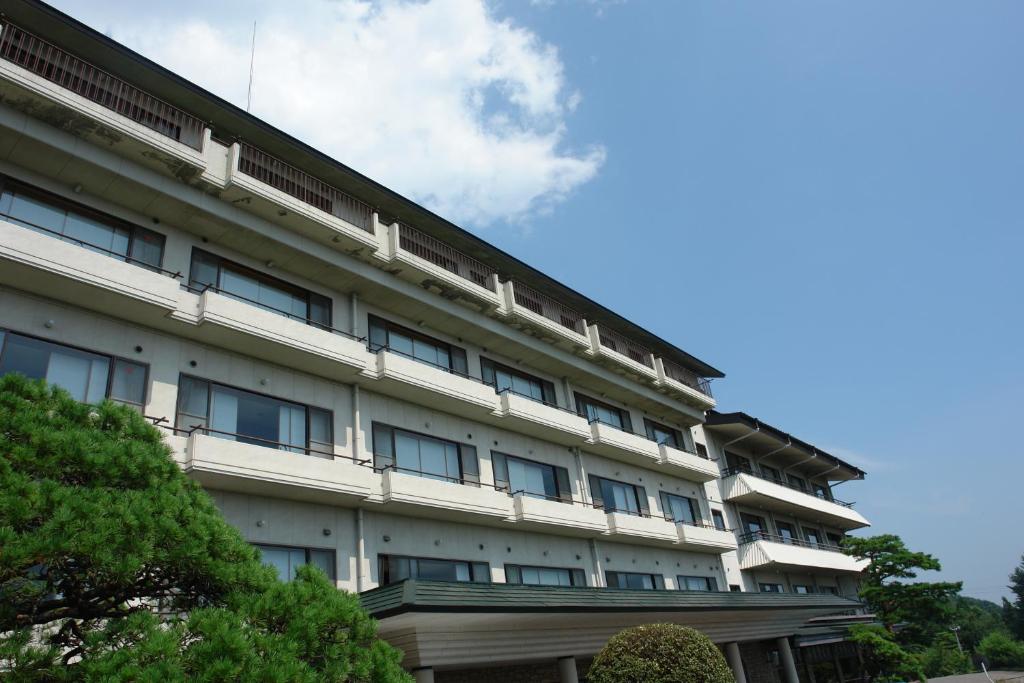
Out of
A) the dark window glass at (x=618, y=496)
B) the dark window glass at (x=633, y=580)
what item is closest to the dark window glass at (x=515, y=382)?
the dark window glass at (x=618, y=496)

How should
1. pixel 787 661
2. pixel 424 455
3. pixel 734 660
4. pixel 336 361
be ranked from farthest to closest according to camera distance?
1. pixel 787 661
2. pixel 734 660
3. pixel 424 455
4. pixel 336 361

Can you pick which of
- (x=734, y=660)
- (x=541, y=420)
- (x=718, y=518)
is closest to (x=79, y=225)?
(x=541, y=420)

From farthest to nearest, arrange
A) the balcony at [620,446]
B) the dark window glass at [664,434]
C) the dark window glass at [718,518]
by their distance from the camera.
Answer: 1. the dark window glass at [718,518]
2. the dark window glass at [664,434]
3. the balcony at [620,446]

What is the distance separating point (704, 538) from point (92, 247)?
994 inches

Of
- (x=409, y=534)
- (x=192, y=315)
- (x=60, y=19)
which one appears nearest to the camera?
(x=60, y=19)

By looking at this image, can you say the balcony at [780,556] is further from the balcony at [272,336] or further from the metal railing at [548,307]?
the balcony at [272,336]

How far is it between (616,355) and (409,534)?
526 inches

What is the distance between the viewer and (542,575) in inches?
910

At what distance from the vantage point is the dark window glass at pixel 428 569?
60.4ft

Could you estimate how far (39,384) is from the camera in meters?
8.90

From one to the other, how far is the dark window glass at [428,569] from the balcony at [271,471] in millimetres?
2137

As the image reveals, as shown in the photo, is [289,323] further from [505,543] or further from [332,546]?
[505,543]

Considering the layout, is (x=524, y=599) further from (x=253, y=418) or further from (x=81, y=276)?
(x=81, y=276)

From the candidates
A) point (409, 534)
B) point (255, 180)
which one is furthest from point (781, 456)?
point (255, 180)
